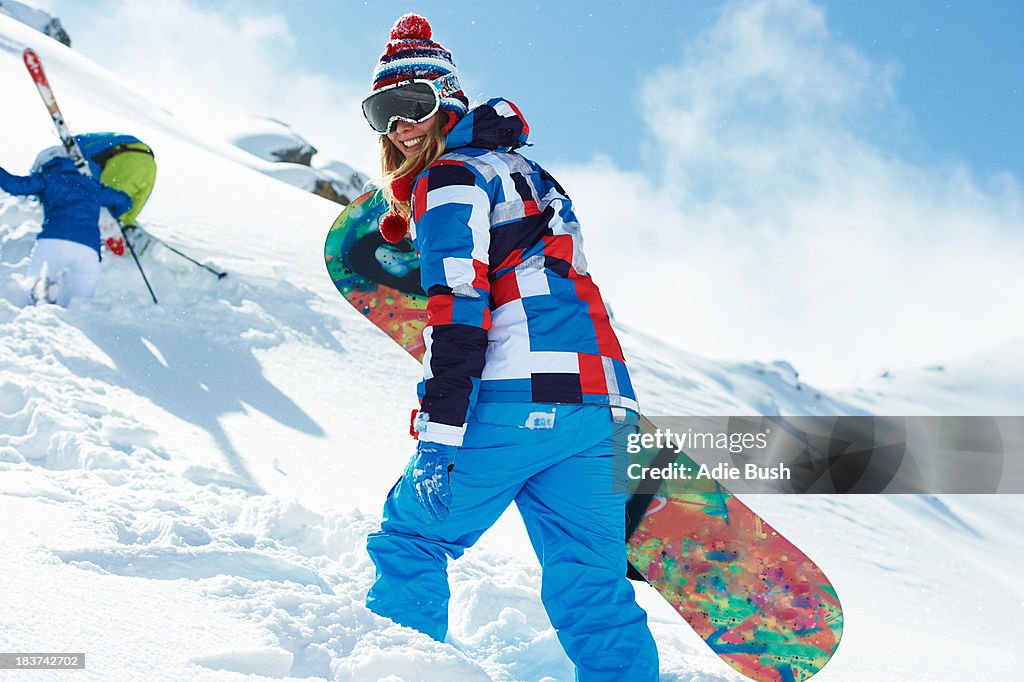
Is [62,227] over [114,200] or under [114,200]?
under

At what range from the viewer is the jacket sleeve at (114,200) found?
538 cm

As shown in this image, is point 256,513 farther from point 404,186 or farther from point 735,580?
point 735,580

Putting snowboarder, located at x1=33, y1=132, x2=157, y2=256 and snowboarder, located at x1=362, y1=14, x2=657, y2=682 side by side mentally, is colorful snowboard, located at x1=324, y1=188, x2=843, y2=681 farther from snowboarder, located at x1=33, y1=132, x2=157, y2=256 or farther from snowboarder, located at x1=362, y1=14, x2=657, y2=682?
snowboarder, located at x1=33, y1=132, x2=157, y2=256

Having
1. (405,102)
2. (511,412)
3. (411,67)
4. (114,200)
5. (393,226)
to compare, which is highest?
(114,200)

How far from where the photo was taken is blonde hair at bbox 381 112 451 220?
7.34ft

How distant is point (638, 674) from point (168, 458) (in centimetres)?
206

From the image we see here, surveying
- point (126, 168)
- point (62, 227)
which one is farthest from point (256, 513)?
point (126, 168)

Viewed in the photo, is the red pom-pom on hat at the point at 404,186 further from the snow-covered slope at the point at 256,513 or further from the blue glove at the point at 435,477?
the snow-covered slope at the point at 256,513

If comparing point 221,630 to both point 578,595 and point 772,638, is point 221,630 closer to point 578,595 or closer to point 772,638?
point 578,595

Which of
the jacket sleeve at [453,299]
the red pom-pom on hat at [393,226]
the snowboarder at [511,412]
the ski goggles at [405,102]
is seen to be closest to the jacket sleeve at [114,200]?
the red pom-pom on hat at [393,226]

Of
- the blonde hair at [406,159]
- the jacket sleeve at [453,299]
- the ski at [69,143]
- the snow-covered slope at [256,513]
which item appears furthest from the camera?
the ski at [69,143]

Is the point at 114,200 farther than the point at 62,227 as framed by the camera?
Yes

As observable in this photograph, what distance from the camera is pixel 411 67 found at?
232 centimetres

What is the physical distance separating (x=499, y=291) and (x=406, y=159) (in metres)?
0.57
